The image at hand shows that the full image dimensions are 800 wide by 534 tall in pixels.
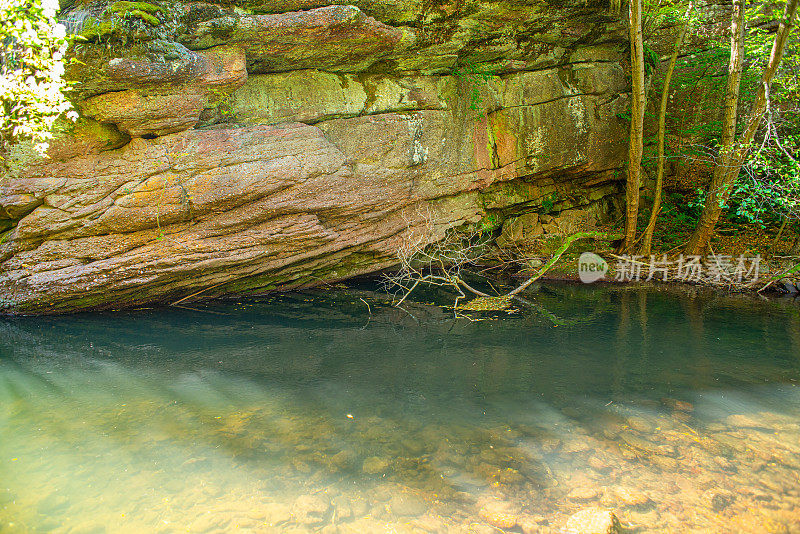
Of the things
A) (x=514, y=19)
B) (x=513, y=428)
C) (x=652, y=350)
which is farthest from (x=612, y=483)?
(x=514, y=19)

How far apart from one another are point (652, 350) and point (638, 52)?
6.64m

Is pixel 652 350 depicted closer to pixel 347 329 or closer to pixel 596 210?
pixel 347 329

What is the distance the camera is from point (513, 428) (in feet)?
17.6

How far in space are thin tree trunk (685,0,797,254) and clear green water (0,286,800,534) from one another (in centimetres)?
275

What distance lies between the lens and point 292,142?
969cm

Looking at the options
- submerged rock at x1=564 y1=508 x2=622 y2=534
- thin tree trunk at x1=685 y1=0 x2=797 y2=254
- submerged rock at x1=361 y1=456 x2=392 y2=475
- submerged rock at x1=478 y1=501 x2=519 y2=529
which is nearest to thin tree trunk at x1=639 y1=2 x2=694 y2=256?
thin tree trunk at x1=685 y1=0 x2=797 y2=254

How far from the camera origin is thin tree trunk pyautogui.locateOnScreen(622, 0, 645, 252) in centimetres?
1015

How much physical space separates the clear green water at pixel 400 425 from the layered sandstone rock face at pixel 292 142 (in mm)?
1699

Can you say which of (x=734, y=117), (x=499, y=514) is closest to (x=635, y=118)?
(x=734, y=117)

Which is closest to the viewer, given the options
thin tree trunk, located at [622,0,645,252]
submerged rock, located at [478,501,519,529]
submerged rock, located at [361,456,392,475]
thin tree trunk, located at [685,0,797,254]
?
submerged rock, located at [478,501,519,529]

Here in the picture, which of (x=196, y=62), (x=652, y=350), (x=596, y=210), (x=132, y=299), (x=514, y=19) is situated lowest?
(x=652, y=350)

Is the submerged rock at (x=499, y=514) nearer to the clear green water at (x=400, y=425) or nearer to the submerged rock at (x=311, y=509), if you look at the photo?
the clear green water at (x=400, y=425)

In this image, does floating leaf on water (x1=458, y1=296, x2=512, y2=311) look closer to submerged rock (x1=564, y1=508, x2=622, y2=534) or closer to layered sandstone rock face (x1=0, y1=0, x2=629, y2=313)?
layered sandstone rock face (x1=0, y1=0, x2=629, y2=313)

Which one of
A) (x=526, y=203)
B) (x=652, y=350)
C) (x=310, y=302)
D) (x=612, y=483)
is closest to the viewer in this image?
(x=612, y=483)
